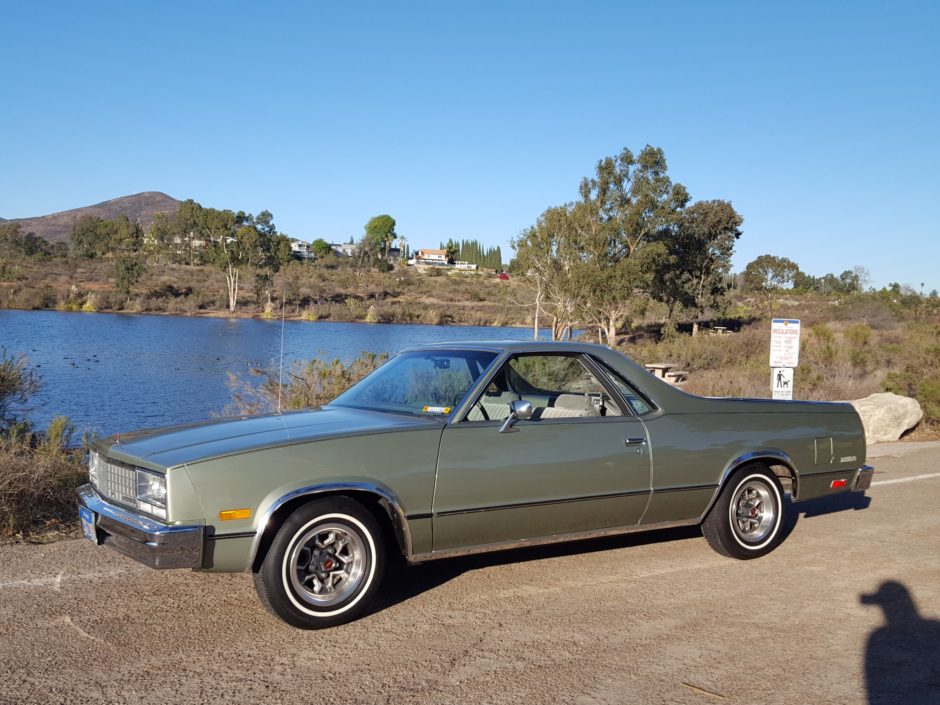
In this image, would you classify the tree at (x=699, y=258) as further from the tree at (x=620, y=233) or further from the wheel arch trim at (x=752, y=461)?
the wheel arch trim at (x=752, y=461)

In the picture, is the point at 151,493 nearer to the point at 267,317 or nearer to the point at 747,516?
the point at 747,516

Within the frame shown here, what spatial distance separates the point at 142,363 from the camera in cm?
2797

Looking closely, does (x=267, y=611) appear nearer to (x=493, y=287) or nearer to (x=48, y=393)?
(x=48, y=393)

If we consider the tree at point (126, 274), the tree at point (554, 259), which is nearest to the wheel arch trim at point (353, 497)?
the tree at point (554, 259)

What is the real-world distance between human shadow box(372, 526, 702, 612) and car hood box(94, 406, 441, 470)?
1038 millimetres

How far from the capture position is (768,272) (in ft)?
251

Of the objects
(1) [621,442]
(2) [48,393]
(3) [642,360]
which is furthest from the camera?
(3) [642,360]

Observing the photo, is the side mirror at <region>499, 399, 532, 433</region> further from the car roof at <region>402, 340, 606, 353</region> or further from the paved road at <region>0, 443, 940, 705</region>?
the paved road at <region>0, 443, 940, 705</region>

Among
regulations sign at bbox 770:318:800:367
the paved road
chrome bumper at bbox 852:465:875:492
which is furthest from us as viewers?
regulations sign at bbox 770:318:800:367

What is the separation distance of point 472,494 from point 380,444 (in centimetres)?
63

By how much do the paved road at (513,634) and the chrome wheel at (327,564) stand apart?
0.21 meters

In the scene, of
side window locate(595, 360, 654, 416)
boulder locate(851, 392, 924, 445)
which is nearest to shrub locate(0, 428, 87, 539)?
side window locate(595, 360, 654, 416)

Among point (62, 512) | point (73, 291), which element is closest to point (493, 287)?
point (73, 291)

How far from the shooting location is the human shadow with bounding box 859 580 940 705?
13.0 feet
